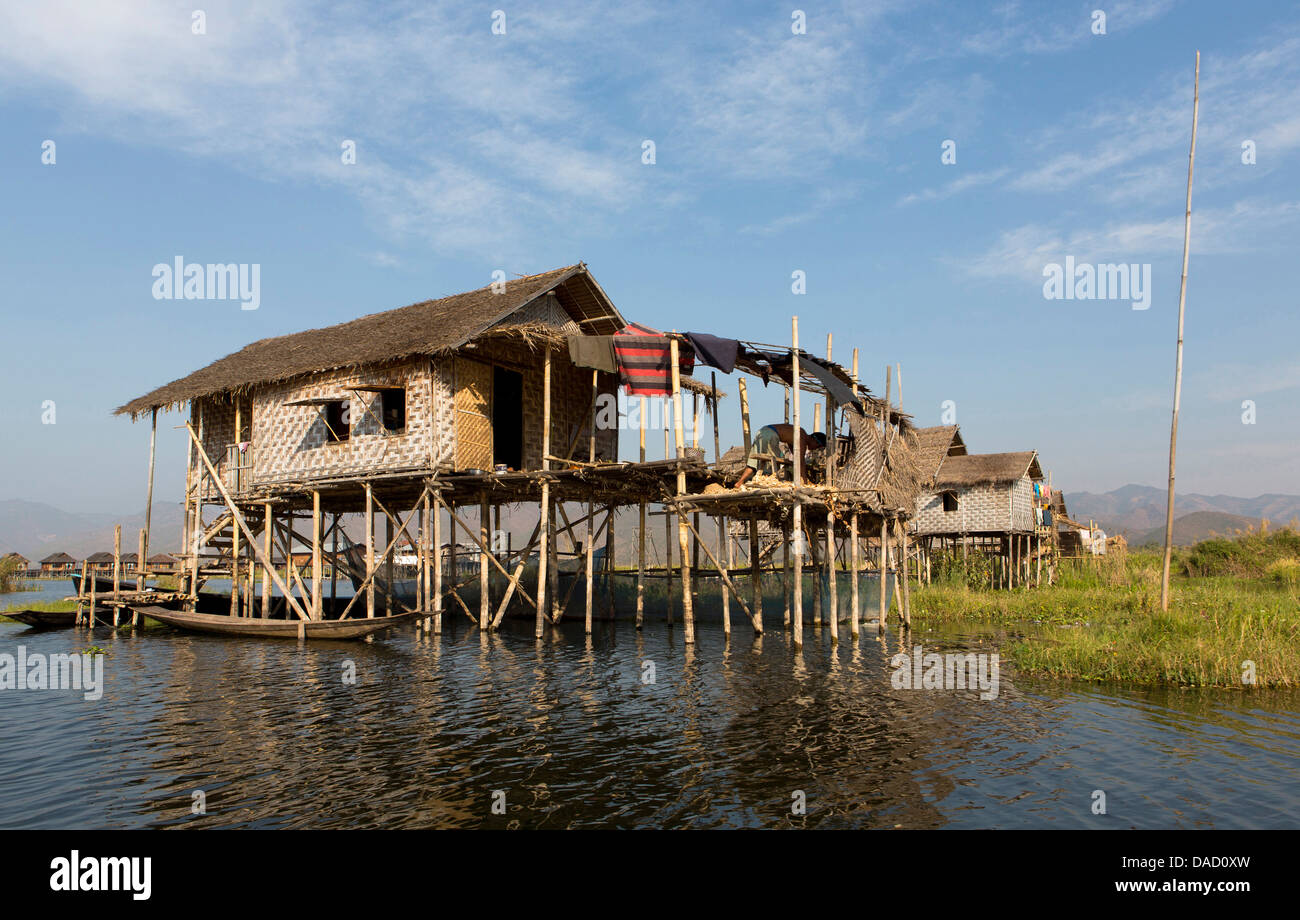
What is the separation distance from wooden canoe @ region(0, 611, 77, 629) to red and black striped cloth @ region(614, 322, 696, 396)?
18543mm

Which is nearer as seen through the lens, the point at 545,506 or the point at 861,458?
the point at 861,458

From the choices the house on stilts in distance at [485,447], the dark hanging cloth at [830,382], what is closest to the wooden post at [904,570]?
the house on stilts in distance at [485,447]

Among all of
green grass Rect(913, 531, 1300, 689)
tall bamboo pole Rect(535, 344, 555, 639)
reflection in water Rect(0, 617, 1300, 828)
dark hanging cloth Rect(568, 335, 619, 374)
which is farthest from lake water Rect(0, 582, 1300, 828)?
dark hanging cloth Rect(568, 335, 619, 374)

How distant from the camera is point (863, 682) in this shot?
14.5m

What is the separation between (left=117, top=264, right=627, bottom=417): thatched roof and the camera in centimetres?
2003

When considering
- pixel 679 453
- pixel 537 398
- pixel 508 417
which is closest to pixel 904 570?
pixel 679 453

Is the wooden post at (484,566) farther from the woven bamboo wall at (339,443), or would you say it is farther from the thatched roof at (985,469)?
the thatched roof at (985,469)

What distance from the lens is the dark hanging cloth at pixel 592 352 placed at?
19.4 m

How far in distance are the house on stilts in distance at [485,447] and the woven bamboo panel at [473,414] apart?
0.04 metres

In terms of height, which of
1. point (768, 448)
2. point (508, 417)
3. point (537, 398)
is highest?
point (537, 398)

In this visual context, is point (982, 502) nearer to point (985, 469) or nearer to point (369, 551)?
point (985, 469)

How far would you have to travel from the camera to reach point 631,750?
10234 millimetres

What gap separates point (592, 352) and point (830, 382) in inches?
208
